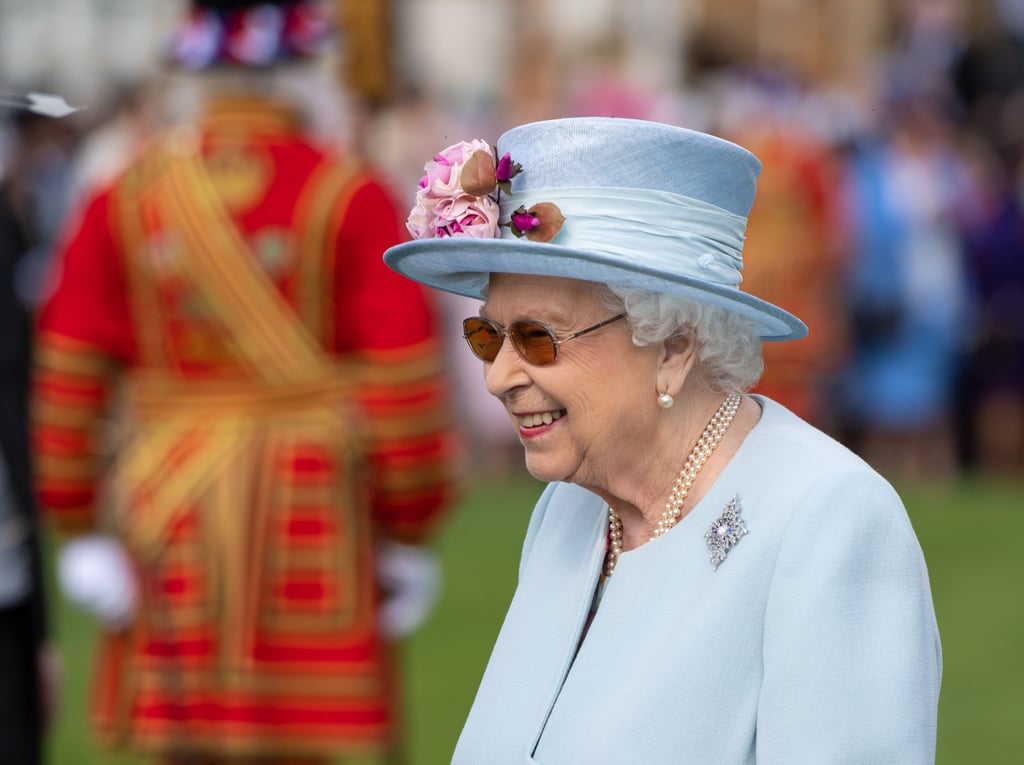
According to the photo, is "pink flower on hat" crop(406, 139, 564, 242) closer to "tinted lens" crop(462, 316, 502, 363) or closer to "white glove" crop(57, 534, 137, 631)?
"tinted lens" crop(462, 316, 502, 363)

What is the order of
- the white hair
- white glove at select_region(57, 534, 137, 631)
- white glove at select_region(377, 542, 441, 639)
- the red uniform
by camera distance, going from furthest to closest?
white glove at select_region(377, 542, 441, 639)
white glove at select_region(57, 534, 137, 631)
the red uniform
the white hair

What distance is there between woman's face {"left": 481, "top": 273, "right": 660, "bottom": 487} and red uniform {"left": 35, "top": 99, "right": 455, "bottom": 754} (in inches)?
79.8

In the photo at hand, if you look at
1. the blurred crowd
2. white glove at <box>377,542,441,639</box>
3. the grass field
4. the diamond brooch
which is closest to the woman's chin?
the diamond brooch

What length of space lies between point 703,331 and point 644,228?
185mm

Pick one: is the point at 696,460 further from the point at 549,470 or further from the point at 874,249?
the point at 874,249

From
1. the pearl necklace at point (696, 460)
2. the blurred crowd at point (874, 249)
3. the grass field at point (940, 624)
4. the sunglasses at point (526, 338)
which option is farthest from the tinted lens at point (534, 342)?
the blurred crowd at point (874, 249)

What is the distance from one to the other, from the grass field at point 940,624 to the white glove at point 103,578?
55.9 inches

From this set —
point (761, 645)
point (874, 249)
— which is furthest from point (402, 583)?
point (874, 249)

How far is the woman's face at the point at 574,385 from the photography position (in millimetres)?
2740

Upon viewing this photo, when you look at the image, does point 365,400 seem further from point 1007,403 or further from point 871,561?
point 1007,403

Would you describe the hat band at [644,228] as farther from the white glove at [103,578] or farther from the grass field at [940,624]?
the grass field at [940,624]

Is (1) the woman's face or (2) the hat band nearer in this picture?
(2) the hat band

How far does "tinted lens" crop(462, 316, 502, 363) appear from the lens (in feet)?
9.14

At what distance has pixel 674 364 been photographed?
2777 mm
